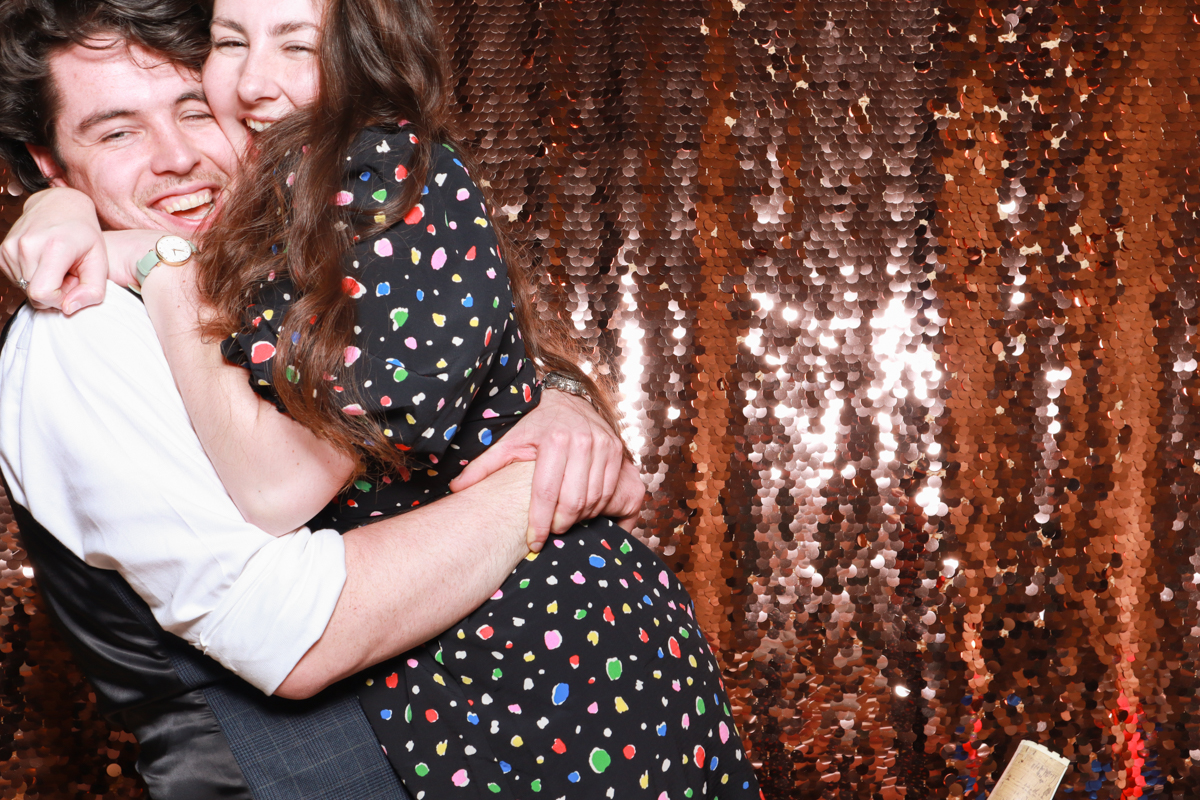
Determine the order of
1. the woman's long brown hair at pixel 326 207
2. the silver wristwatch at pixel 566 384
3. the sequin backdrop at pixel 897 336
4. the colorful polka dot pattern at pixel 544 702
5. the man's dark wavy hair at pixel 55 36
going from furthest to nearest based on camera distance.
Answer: the sequin backdrop at pixel 897 336 < the silver wristwatch at pixel 566 384 < the man's dark wavy hair at pixel 55 36 < the colorful polka dot pattern at pixel 544 702 < the woman's long brown hair at pixel 326 207

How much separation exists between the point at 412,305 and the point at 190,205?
474mm

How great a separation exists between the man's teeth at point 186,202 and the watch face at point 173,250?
0.21m

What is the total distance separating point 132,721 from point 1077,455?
1.49 m

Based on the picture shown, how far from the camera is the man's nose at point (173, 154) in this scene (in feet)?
3.09

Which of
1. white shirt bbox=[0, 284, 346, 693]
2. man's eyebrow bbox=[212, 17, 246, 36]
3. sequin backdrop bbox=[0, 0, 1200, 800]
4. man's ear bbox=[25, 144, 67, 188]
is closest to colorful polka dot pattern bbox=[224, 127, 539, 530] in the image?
white shirt bbox=[0, 284, 346, 693]

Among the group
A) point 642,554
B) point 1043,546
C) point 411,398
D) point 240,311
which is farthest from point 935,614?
point 240,311

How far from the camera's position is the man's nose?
0.94 metres

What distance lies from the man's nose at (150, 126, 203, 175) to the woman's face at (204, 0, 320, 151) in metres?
0.14

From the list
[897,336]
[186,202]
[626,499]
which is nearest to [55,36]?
[186,202]

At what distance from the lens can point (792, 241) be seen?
138 centimetres

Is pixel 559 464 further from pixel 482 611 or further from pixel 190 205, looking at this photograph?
pixel 190 205

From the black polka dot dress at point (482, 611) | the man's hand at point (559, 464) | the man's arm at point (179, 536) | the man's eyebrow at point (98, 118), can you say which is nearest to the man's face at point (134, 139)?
the man's eyebrow at point (98, 118)

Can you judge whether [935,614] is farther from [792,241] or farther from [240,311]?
[240,311]

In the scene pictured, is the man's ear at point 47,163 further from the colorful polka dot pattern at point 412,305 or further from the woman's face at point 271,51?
the colorful polka dot pattern at point 412,305
